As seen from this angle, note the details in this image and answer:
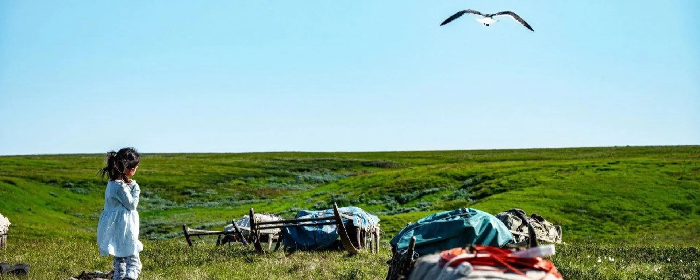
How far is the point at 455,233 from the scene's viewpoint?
15.7 m

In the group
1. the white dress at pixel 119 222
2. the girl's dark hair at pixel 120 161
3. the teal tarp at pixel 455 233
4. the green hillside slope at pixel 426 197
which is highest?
the girl's dark hair at pixel 120 161

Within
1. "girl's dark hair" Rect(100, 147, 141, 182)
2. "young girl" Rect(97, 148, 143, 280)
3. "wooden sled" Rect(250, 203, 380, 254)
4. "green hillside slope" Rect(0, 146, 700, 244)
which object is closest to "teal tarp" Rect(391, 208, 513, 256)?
"young girl" Rect(97, 148, 143, 280)

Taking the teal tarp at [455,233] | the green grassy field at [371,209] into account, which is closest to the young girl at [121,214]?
the green grassy field at [371,209]

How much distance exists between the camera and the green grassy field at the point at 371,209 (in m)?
19.8

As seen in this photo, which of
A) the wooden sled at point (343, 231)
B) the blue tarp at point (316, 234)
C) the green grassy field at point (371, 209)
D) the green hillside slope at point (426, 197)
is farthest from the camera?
the green hillside slope at point (426, 197)

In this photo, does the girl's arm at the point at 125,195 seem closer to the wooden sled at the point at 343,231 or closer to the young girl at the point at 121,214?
the young girl at the point at 121,214

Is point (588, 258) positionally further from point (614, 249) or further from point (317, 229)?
point (317, 229)

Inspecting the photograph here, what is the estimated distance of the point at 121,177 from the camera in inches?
488

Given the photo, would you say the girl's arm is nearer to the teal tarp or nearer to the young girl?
the young girl

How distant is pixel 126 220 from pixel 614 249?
21.2 metres

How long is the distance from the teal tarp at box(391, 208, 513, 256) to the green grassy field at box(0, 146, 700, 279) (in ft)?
6.72

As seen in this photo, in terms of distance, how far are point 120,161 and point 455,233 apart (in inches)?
300

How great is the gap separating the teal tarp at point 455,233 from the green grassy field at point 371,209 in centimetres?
205

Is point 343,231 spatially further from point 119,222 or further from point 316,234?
point 119,222
